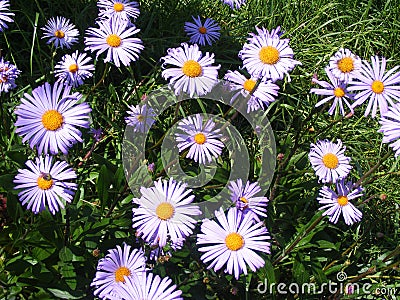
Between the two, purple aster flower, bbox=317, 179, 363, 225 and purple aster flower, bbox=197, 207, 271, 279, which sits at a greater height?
purple aster flower, bbox=317, 179, 363, 225

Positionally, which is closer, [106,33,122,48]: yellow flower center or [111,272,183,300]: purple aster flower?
[111,272,183,300]: purple aster flower

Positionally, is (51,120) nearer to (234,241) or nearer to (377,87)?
(234,241)

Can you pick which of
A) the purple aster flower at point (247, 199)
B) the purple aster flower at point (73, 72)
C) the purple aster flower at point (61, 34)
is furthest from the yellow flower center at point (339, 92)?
the purple aster flower at point (61, 34)

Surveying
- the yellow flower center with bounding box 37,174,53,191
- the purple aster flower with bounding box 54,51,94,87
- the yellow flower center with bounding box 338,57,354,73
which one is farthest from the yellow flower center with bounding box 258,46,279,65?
the yellow flower center with bounding box 37,174,53,191

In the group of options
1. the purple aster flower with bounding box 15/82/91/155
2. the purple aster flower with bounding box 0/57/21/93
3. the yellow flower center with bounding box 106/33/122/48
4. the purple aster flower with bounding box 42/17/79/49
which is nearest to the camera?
the purple aster flower with bounding box 15/82/91/155

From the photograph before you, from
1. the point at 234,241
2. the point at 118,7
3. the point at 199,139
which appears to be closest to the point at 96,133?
the point at 199,139

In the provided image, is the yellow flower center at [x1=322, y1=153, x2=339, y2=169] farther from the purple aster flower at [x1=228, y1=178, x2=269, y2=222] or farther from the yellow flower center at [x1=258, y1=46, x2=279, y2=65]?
the yellow flower center at [x1=258, y1=46, x2=279, y2=65]

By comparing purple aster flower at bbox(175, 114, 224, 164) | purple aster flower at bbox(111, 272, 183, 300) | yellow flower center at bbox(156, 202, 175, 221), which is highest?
purple aster flower at bbox(175, 114, 224, 164)

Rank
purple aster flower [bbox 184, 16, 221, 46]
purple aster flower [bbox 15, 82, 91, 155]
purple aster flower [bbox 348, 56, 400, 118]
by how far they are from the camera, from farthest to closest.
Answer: purple aster flower [bbox 184, 16, 221, 46] < purple aster flower [bbox 348, 56, 400, 118] < purple aster flower [bbox 15, 82, 91, 155]
